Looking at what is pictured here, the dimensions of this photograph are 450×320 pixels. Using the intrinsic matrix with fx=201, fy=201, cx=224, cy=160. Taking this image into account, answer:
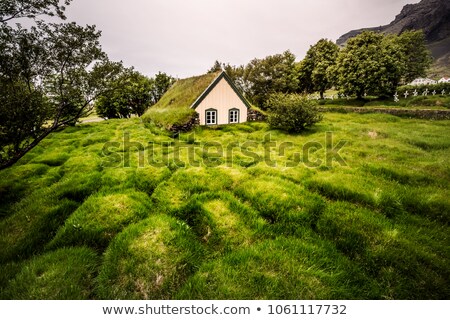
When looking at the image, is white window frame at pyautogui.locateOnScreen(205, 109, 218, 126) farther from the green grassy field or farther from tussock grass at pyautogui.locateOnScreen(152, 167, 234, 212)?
tussock grass at pyautogui.locateOnScreen(152, 167, 234, 212)

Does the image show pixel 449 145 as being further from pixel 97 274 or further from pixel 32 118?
pixel 32 118

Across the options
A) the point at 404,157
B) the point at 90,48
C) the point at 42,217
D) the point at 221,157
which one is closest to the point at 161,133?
the point at 221,157

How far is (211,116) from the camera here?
2414 centimetres

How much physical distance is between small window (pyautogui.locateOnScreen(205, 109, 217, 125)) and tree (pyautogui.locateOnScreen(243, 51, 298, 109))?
14595 mm

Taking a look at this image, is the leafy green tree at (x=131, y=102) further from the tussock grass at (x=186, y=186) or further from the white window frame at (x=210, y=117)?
the tussock grass at (x=186, y=186)

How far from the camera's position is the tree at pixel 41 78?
6.54 metres

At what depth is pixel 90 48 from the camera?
812 cm

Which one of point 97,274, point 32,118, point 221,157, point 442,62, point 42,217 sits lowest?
point 97,274

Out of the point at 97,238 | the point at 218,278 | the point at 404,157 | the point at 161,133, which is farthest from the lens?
the point at 161,133

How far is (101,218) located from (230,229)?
12.6ft

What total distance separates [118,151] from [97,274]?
1062 centimetres

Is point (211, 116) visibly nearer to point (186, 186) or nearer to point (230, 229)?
point (186, 186)

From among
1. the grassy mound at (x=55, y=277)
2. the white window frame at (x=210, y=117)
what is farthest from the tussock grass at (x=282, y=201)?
the white window frame at (x=210, y=117)

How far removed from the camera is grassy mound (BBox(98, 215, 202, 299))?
3.88 metres
